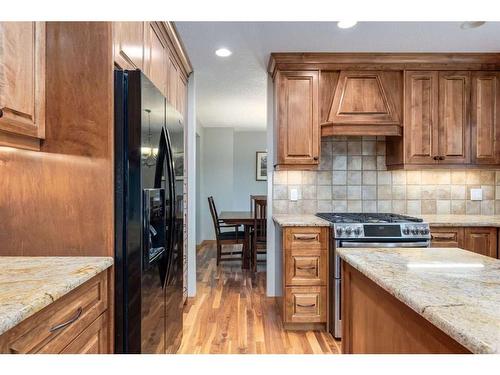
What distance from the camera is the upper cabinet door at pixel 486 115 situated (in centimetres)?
297

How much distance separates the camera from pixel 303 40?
2676 millimetres

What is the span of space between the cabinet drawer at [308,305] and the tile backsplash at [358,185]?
2.77ft

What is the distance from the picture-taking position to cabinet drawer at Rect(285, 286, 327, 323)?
2.68 m

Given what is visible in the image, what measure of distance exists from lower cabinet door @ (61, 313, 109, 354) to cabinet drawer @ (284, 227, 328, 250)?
158 cm

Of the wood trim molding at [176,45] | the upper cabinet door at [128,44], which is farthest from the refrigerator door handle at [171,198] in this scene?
the wood trim molding at [176,45]

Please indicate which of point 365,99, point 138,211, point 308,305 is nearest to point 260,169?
point 365,99

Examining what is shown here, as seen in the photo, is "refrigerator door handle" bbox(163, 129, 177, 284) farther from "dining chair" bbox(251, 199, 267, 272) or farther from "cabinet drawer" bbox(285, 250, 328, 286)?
"dining chair" bbox(251, 199, 267, 272)

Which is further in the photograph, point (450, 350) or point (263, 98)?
point (263, 98)

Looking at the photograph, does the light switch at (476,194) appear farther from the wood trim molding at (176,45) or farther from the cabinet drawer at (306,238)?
the wood trim molding at (176,45)

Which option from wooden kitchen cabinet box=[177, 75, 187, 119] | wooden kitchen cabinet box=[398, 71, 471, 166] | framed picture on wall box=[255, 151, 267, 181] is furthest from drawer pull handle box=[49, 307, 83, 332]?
framed picture on wall box=[255, 151, 267, 181]

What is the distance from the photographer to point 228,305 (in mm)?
3285

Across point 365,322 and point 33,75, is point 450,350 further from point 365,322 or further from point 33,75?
point 33,75
